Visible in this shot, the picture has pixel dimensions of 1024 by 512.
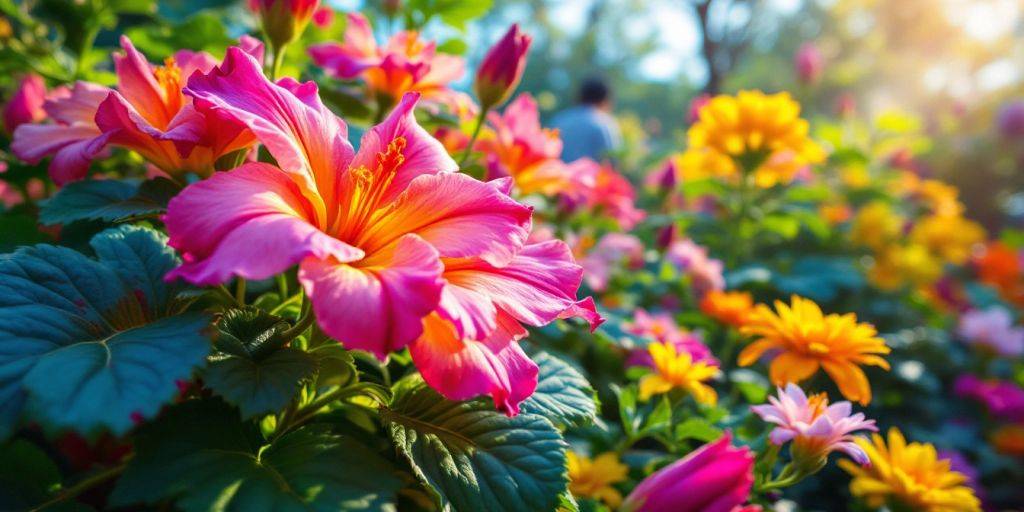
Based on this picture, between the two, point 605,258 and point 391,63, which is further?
point 605,258

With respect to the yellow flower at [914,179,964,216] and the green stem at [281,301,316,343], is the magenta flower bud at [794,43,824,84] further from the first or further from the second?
the green stem at [281,301,316,343]

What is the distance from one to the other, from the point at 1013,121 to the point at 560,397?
5.20 m

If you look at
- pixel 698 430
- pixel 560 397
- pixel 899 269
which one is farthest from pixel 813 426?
pixel 899 269

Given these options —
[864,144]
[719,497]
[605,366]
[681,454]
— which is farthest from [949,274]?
[719,497]

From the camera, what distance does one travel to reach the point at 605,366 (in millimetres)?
1561

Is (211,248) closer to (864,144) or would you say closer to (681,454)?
(681,454)

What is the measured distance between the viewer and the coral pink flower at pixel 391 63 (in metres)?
1.04

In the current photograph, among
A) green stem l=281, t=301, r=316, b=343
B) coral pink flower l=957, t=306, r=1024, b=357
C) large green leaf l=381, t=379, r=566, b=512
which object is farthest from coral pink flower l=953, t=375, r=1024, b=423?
green stem l=281, t=301, r=316, b=343

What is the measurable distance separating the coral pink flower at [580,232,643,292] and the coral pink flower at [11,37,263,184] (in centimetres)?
90

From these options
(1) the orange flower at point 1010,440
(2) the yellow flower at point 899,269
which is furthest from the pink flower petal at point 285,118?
(2) the yellow flower at point 899,269

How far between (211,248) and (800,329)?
3.02 ft

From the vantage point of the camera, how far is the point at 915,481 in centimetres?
116

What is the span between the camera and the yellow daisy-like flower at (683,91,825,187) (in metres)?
1.77

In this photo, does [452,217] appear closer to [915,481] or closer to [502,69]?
[502,69]
